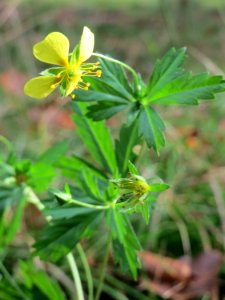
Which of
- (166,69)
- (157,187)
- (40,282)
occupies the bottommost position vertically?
(40,282)

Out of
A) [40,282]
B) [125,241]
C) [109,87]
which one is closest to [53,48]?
[109,87]

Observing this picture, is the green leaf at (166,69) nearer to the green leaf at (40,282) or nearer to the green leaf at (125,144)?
the green leaf at (125,144)

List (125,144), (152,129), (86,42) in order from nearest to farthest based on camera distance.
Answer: (86,42), (152,129), (125,144)

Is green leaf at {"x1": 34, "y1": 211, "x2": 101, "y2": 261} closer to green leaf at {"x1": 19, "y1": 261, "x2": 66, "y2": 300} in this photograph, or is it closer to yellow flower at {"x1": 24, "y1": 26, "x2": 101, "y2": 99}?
green leaf at {"x1": 19, "y1": 261, "x2": 66, "y2": 300}

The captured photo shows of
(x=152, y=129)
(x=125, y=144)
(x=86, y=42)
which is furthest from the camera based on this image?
(x=125, y=144)

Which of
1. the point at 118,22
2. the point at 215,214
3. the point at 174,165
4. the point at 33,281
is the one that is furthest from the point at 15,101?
the point at 118,22

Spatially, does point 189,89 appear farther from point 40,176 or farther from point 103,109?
point 40,176

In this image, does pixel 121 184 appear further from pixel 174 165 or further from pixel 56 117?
pixel 56 117

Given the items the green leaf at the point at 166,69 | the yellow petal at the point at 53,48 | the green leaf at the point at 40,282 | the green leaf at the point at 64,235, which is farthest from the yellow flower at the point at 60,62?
the green leaf at the point at 40,282
